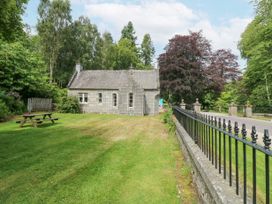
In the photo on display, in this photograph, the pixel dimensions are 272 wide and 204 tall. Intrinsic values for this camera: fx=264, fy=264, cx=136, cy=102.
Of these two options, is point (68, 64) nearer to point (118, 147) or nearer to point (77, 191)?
point (118, 147)

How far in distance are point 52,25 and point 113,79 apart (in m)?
15.6

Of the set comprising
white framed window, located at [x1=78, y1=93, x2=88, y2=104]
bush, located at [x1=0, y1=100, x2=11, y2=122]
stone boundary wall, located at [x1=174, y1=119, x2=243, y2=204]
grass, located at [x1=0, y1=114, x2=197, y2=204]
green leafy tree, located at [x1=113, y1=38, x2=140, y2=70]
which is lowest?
grass, located at [x1=0, y1=114, x2=197, y2=204]

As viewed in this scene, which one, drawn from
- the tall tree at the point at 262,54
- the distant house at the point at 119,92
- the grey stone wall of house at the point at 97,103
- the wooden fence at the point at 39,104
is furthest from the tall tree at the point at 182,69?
the wooden fence at the point at 39,104

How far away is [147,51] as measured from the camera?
62.7 m

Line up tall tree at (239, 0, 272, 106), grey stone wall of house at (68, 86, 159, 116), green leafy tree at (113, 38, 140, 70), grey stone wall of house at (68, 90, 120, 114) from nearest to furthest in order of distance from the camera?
tall tree at (239, 0, 272, 106), grey stone wall of house at (68, 86, 159, 116), grey stone wall of house at (68, 90, 120, 114), green leafy tree at (113, 38, 140, 70)

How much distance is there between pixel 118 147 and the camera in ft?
30.5

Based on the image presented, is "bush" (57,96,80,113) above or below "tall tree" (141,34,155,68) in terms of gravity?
below

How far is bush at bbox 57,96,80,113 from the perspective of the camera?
27.5 meters

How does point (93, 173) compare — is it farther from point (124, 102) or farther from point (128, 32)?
point (128, 32)

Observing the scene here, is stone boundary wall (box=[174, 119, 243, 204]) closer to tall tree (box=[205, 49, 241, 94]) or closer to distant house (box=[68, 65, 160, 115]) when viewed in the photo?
distant house (box=[68, 65, 160, 115])

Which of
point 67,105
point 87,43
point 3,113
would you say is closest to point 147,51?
point 87,43

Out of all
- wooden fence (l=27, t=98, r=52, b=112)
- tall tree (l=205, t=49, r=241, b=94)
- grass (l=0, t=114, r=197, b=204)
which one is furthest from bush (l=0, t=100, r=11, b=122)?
tall tree (l=205, t=49, r=241, b=94)

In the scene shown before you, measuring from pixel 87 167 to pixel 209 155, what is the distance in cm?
329

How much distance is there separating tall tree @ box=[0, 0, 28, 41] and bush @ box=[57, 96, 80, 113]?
16.0m
